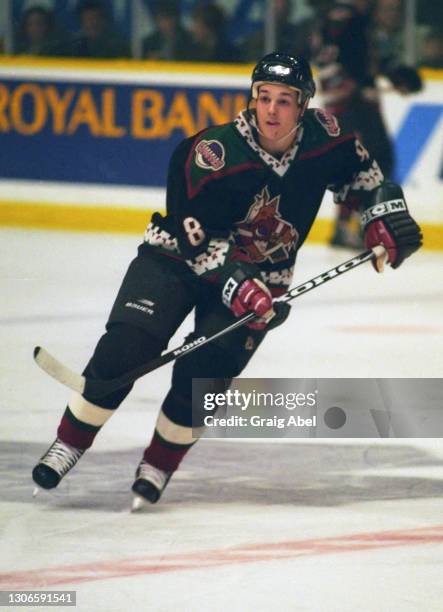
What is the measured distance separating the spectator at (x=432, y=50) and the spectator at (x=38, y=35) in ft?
6.96

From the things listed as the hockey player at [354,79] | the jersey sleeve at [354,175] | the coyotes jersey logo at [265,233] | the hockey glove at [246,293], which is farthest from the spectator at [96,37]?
the hockey glove at [246,293]

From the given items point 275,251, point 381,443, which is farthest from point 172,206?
point 381,443

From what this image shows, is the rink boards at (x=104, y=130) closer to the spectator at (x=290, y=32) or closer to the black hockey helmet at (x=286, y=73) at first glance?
the spectator at (x=290, y=32)

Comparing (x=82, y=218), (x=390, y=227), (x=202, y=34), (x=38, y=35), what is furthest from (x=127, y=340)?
(x=38, y=35)

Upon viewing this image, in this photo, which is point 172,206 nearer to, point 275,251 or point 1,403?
point 275,251

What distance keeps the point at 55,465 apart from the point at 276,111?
0.97 meters

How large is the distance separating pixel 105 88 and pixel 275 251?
603cm

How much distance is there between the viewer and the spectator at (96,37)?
966 cm

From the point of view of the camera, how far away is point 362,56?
349 inches

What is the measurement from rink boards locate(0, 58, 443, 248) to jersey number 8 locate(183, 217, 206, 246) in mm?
5509

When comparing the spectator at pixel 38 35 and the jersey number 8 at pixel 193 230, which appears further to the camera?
the spectator at pixel 38 35

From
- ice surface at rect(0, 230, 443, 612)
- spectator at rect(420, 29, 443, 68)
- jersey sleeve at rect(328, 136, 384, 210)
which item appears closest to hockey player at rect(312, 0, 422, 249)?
spectator at rect(420, 29, 443, 68)

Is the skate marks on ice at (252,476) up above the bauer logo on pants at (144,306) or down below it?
below

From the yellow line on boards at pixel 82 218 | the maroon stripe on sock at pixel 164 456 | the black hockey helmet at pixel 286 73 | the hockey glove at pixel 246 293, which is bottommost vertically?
the yellow line on boards at pixel 82 218
